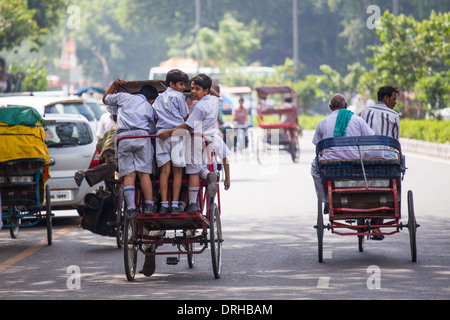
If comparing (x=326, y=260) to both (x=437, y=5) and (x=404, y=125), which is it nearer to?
(x=404, y=125)

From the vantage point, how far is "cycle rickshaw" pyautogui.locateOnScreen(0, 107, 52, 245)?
37.0 ft

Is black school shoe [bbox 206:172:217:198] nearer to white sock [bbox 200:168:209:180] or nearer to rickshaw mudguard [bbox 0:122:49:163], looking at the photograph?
white sock [bbox 200:168:209:180]

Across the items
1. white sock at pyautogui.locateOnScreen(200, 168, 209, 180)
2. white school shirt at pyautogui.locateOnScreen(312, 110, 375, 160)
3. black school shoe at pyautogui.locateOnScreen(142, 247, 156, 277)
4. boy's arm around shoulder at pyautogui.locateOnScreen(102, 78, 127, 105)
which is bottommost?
black school shoe at pyautogui.locateOnScreen(142, 247, 156, 277)

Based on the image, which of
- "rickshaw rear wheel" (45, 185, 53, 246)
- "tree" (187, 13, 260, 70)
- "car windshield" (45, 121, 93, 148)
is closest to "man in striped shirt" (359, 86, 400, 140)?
"rickshaw rear wheel" (45, 185, 53, 246)

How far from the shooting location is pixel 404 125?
33375 millimetres

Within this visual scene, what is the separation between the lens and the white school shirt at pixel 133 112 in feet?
29.2

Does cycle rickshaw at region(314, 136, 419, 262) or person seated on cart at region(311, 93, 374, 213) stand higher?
person seated on cart at region(311, 93, 374, 213)

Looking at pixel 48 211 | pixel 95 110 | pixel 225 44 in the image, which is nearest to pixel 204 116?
pixel 48 211

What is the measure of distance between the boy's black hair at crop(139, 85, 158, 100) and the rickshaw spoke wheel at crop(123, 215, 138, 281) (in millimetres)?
1218

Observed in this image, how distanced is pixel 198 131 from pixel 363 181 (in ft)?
6.19

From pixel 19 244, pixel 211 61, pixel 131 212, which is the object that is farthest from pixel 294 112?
pixel 211 61

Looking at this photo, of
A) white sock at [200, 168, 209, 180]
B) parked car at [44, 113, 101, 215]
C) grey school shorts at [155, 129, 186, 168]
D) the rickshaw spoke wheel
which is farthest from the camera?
parked car at [44, 113, 101, 215]

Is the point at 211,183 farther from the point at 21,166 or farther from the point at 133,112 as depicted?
the point at 21,166

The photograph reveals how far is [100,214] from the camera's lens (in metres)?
11.1
